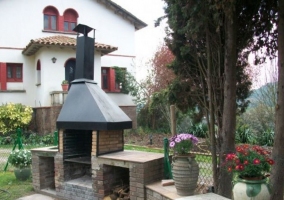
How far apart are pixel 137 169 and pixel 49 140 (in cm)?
993

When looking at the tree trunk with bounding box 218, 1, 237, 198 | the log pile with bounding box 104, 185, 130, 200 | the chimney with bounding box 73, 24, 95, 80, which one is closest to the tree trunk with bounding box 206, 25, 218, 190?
the tree trunk with bounding box 218, 1, 237, 198

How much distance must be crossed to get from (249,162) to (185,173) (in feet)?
3.36

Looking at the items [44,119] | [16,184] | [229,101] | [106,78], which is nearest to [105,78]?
[106,78]

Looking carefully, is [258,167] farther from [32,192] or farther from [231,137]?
[32,192]

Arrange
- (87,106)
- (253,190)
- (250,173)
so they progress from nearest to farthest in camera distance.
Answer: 1. (253,190)
2. (250,173)
3. (87,106)

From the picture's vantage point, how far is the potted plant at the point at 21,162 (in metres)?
7.87

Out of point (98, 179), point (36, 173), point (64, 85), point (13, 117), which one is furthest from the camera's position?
point (64, 85)

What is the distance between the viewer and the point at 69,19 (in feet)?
60.3

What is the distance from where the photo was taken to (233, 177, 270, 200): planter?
3.38 meters

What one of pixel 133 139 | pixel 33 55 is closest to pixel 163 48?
pixel 133 139

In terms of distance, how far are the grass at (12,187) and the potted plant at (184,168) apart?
4.10 m

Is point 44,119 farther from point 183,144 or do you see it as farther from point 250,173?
point 250,173

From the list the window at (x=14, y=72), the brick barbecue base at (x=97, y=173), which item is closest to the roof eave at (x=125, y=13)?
the window at (x=14, y=72)

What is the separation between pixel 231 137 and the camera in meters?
4.92
